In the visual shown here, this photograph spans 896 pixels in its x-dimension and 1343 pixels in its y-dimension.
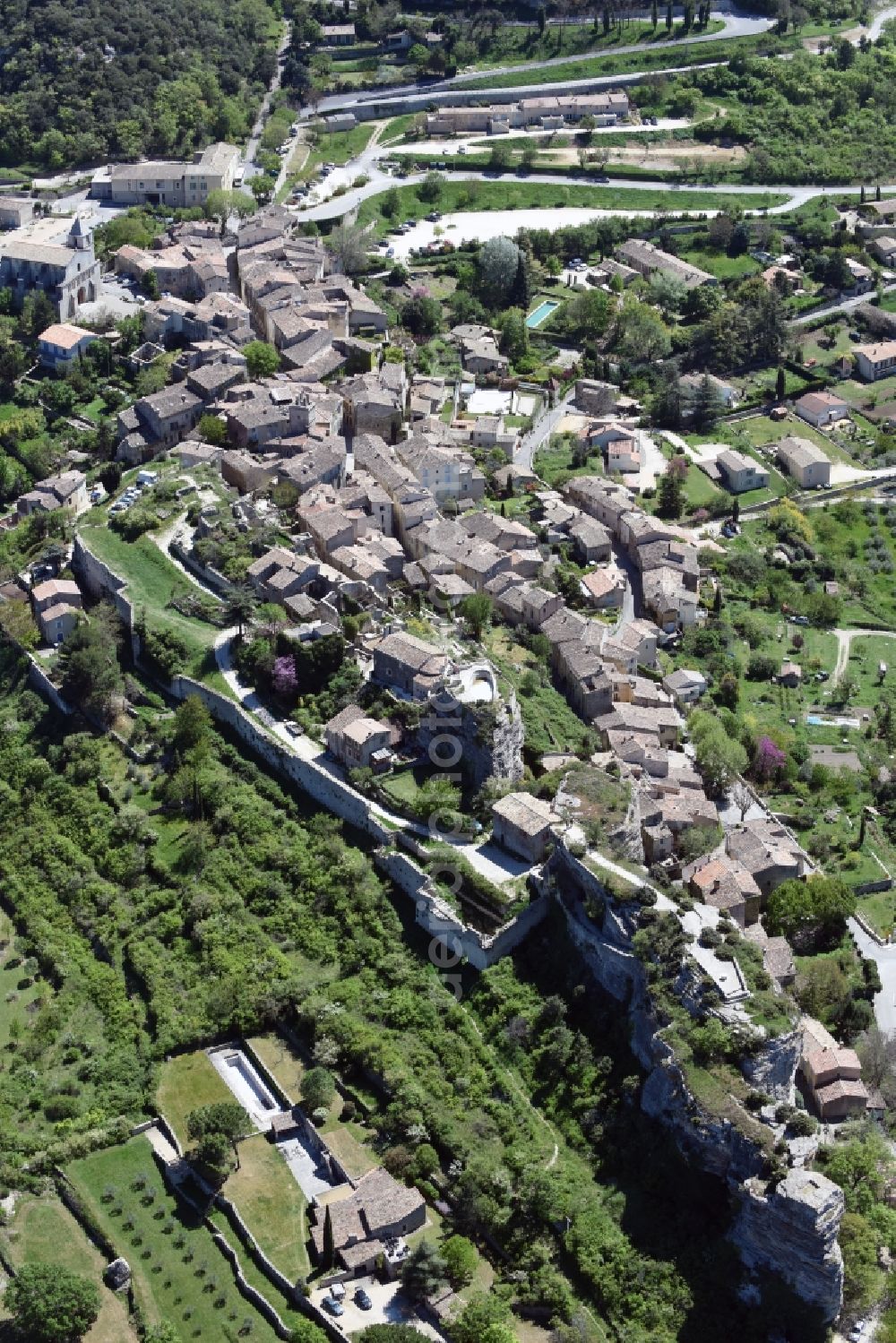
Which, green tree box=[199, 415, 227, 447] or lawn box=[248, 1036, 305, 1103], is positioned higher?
green tree box=[199, 415, 227, 447]

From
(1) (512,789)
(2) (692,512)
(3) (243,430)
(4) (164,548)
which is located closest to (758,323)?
(2) (692,512)

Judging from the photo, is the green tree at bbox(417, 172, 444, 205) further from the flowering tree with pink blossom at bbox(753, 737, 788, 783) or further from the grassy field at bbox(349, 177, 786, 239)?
the flowering tree with pink blossom at bbox(753, 737, 788, 783)

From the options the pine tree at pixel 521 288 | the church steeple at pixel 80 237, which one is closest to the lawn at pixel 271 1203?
the church steeple at pixel 80 237

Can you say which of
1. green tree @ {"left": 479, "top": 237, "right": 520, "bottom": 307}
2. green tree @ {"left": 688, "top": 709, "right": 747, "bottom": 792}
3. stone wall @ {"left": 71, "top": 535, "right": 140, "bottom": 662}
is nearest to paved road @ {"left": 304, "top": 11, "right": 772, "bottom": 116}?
green tree @ {"left": 479, "top": 237, "right": 520, "bottom": 307}

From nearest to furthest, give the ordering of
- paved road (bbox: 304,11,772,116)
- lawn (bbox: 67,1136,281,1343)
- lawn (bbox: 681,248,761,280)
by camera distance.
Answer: lawn (bbox: 67,1136,281,1343), lawn (bbox: 681,248,761,280), paved road (bbox: 304,11,772,116)

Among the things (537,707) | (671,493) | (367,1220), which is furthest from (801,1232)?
(671,493)

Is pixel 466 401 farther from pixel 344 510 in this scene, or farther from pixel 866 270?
pixel 866 270

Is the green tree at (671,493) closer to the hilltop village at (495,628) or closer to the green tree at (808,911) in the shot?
the hilltop village at (495,628)
